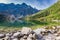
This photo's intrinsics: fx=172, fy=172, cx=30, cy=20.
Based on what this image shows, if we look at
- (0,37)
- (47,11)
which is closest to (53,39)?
(0,37)

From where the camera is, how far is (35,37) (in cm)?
2625

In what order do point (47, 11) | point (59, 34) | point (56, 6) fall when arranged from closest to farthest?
1. point (59, 34)
2. point (47, 11)
3. point (56, 6)

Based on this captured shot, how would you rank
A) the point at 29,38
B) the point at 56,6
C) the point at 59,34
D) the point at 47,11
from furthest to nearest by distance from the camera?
the point at 56,6 < the point at 47,11 < the point at 59,34 < the point at 29,38

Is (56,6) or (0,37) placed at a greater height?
(56,6)

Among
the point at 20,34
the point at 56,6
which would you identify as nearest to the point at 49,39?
the point at 20,34

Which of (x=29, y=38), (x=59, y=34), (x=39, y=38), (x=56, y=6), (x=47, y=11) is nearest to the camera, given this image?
(x=29, y=38)

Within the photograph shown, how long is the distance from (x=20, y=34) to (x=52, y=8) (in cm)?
15229

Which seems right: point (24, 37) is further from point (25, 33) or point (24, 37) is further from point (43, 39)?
point (43, 39)

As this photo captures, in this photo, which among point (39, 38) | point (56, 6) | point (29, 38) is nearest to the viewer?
point (29, 38)

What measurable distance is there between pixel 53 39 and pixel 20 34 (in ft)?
19.7

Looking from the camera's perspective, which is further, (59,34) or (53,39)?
(59,34)

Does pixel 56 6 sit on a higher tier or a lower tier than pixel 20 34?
higher

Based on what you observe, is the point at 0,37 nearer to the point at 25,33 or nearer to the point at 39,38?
the point at 25,33

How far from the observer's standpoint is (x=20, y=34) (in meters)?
26.2
